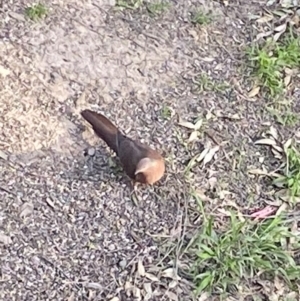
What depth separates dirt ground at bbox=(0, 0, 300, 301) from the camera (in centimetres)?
361

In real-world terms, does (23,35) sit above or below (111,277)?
above

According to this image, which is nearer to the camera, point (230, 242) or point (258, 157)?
point (230, 242)

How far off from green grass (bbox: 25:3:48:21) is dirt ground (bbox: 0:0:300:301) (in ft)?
0.14

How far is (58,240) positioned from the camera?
3.66 meters

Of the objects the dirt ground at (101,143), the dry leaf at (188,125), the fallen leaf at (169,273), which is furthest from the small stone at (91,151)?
the fallen leaf at (169,273)

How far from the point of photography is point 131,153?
3.76 metres

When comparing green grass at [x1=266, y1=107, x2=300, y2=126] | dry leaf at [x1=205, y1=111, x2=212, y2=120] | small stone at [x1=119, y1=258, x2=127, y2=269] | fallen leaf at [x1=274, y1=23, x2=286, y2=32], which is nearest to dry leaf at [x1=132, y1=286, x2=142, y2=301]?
small stone at [x1=119, y1=258, x2=127, y2=269]

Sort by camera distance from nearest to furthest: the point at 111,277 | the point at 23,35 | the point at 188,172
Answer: the point at 111,277 < the point at 188,172 < the point at 23,35

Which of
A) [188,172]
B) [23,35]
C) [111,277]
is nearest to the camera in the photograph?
[111,277]

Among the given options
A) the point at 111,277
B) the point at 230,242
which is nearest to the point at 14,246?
the point at 111,277

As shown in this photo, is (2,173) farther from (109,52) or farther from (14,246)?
(109,52)

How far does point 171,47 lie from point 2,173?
1145 mm

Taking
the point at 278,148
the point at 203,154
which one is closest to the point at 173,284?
the point at 203,154

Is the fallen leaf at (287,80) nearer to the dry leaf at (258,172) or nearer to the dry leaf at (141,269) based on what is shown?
the dry leaf at (258,172)
